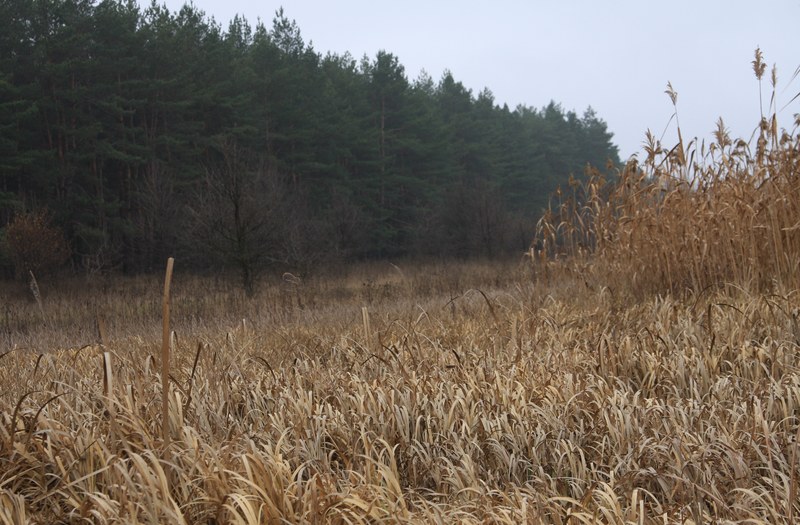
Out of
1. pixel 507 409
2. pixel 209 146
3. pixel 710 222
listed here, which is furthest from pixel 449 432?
pixel 209 146

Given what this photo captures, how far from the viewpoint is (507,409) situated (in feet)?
10.0

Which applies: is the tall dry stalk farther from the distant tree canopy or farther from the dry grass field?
the distant tree canopy

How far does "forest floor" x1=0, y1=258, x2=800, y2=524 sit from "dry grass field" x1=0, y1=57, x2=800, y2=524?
0.02 metres

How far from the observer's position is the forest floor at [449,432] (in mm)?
2070

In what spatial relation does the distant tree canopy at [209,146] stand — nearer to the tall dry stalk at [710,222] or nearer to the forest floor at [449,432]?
the tall dry stalk at [710,222]

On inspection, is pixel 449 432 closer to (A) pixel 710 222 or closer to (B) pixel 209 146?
(A) pixel 710 222

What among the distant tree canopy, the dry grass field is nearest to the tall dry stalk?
the dry grass field

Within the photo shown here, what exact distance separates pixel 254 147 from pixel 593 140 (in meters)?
56.0

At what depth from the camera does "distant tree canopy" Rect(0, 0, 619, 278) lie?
21.9 metres

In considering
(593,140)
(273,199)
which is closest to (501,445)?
(273,199)

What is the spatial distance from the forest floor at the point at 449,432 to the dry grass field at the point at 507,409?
2 cm

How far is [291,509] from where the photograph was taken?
2008 millimetres

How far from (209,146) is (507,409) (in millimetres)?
27705

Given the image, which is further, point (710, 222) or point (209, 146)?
point (209, 146)
